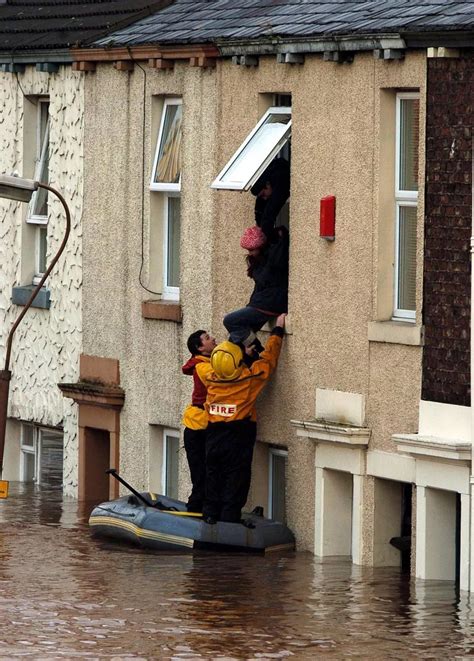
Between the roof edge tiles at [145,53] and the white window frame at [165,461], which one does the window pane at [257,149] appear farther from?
the white window frame at [165,461]


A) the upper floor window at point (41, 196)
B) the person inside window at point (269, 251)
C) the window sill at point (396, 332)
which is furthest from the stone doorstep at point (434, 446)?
the upper floor window at point (41, 196)

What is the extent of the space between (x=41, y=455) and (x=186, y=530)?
6420mm

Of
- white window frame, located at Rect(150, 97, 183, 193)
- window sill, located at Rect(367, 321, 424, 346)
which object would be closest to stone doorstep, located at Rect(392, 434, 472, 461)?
window sill, located at Rect(367, 321, 424, 346)

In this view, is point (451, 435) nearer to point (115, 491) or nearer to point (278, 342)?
point (278, 342)

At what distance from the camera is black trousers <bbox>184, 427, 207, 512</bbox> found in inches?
819

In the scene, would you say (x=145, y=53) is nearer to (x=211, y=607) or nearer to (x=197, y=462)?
(x=197, y=462)

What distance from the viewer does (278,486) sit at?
21.1 metres

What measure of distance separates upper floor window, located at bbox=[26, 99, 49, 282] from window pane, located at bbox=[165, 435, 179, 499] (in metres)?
3.56

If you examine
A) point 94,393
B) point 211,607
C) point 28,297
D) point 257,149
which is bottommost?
point 211,607

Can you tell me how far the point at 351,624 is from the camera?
53.9 feet

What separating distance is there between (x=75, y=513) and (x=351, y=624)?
7.41 meters

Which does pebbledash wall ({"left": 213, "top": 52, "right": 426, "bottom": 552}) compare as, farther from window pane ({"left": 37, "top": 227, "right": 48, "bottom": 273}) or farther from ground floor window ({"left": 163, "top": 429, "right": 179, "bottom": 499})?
window pane ({"left": 37, "top": 227, "right": 48, "bottom": 273})

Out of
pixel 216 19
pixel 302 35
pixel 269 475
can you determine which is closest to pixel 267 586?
pixel 269 475

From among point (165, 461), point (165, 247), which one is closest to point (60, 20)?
point (165, 247)
